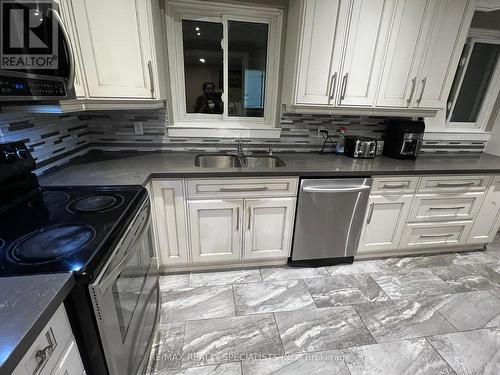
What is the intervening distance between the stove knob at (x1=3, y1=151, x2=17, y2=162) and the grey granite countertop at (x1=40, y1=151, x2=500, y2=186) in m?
0.28

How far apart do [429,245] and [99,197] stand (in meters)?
2.78

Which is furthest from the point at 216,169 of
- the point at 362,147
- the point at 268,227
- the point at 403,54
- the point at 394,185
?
the point at 403,54

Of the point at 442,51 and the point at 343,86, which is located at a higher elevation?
the point at 442,51

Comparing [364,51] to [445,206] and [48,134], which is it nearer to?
[445,206]

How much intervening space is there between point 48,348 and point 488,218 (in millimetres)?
3301

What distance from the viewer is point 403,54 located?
191cm

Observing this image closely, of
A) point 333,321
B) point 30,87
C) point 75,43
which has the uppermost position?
point 75,43

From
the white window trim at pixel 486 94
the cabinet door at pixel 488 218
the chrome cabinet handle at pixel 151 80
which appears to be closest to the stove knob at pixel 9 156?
the chrome cabinet handle at pixel 151 80

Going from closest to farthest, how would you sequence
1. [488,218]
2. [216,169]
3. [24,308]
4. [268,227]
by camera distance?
[24,308] < [216,169] < [268,227] < [488,218]

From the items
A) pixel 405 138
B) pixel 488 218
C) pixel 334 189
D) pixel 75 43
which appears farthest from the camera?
pixel 488 218

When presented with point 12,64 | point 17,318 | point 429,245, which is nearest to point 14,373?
point 17,318

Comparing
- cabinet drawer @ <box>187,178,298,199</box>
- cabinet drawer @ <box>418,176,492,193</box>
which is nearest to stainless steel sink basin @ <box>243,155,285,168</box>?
cabinet drawer @ <box>187,178,298,199</box>

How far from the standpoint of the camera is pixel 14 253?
2.68ft

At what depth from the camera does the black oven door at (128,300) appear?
0.84m
